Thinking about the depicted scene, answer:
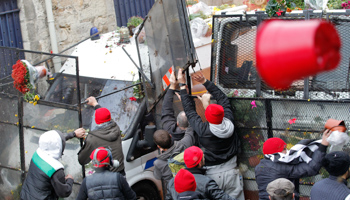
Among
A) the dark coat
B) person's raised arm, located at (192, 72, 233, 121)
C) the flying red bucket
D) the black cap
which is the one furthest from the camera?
person's raised arm, located at (192, 72, 233, 121)

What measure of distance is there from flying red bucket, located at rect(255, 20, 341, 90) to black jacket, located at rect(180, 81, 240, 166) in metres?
3.50

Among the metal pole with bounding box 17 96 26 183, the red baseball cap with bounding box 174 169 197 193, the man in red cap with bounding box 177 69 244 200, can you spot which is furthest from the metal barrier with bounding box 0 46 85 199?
the red baseball cap with bounding box 174 169 197 193

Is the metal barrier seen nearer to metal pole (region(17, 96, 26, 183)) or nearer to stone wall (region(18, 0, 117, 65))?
metal pole (region(17, 96, 26, 183))

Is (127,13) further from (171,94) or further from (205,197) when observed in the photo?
(205,197)

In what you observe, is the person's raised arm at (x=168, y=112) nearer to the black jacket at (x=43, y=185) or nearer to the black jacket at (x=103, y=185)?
the black jacket at (x=103, y=185)

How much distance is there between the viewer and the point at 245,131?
4.99 metres

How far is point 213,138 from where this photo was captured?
4469mm

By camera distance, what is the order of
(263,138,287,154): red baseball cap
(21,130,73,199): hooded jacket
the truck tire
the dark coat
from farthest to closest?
the truck tire
the dark coat
(21,130,73,199): hooded jacket
(263,138,287,154): red baseball cap

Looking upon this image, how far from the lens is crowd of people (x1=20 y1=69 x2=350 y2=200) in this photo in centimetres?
339

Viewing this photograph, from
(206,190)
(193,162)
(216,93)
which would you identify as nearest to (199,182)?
(206,190)

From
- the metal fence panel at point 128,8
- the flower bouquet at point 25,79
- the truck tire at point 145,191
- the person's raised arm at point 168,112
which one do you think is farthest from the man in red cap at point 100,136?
the metal fence panel at point 128,8

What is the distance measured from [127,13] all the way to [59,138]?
23.0 feet

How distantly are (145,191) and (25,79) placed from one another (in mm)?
2132

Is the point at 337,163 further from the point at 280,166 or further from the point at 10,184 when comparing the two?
the point at 10,184
